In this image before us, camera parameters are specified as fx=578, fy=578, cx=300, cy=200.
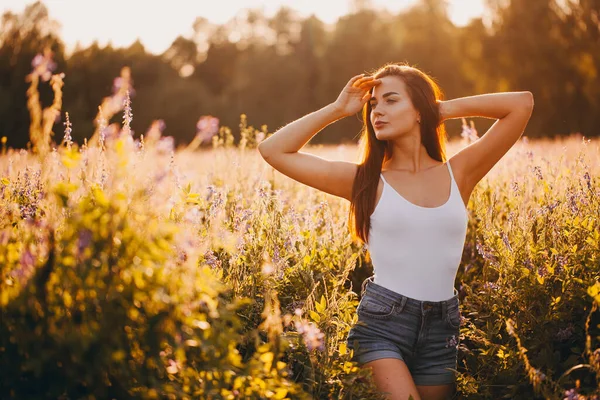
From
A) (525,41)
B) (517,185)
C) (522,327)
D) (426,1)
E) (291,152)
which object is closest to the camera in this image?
(522,327)

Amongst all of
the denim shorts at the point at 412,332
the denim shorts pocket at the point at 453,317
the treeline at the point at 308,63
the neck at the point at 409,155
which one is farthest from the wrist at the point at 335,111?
the treeline at the point at 308,63

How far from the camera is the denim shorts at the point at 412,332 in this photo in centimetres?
278

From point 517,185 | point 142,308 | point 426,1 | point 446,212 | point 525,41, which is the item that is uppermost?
point 426,1

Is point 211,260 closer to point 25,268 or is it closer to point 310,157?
point 310,157

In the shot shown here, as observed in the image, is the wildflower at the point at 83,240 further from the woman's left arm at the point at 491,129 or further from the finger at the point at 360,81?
the woman's left arm at the point at 491,129

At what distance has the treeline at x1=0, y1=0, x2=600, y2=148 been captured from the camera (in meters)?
23.9

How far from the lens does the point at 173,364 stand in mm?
1748

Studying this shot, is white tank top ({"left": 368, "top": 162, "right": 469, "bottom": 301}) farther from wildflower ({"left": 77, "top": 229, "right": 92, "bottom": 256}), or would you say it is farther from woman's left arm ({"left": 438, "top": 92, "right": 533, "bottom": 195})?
wildflower ({"left": 77, "top": 229, "right": 92, "bottom": 256})

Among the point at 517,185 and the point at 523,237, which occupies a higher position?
the point at 517,185

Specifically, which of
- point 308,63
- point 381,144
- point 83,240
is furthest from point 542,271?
point 308,63

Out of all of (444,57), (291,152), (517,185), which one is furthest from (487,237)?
(444,57)

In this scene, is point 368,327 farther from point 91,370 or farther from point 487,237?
point 91,370

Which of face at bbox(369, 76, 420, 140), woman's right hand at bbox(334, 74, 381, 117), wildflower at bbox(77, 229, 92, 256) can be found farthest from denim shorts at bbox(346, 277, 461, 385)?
wildflower at bbox(77, 229, 92, 256)

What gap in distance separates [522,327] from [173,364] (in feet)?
6.04
